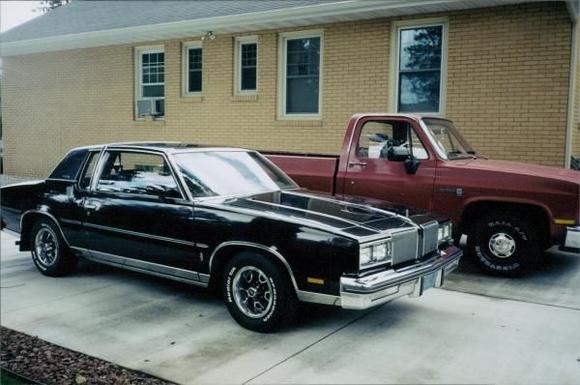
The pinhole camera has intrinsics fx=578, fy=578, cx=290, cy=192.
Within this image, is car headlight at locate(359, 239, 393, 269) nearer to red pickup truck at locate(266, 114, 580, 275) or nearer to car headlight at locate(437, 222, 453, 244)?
car headlight at locate(437, 222, 453, 244)

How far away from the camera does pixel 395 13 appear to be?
31.3ft

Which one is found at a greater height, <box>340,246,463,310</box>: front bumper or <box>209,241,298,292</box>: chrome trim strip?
<box>209,241,298,292</box>: chrome trim strip

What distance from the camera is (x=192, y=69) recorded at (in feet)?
41.5

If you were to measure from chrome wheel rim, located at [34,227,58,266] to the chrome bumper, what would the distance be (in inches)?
214

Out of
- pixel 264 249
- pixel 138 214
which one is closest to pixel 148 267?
pixel 138 214

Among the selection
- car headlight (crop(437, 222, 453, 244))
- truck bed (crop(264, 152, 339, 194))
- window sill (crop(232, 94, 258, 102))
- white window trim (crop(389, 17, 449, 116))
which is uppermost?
white window trim (crop(389, 17, 449, 116))

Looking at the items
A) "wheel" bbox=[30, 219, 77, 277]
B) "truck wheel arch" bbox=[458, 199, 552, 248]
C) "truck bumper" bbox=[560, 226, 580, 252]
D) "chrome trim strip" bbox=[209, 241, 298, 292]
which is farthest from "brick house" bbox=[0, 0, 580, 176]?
"chrome trim strip" bbox=[209, 241, 298, 292]

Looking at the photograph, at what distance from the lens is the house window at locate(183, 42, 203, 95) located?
12.5 meters

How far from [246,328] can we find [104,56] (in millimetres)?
11052

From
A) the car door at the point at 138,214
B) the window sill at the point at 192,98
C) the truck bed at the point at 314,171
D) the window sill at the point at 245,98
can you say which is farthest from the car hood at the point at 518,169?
the window sill at the point at 192,98

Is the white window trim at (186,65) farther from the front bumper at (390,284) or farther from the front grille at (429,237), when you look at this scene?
the front bumper at (390,284)

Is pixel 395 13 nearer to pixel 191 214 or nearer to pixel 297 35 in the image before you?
pixel 297 35

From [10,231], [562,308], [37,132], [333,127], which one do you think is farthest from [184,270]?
[37,132]

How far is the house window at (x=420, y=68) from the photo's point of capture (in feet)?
31.7
